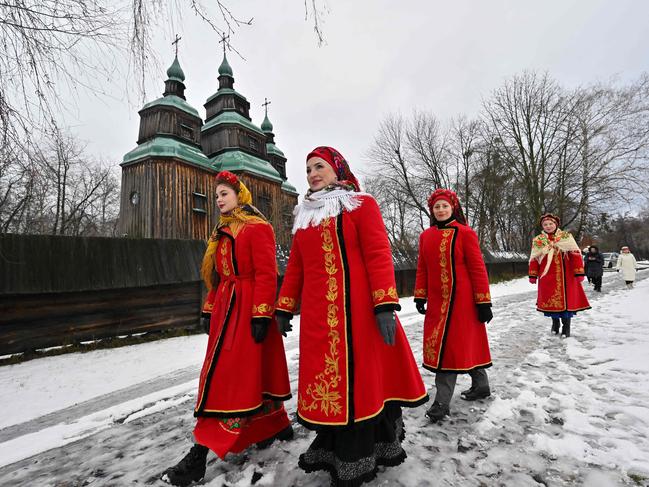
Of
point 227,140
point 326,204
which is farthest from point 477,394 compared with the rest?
point 227,140

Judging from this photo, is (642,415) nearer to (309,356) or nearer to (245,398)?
(309,356)

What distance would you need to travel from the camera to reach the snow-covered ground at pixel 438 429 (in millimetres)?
1941

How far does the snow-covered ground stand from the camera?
1.94 m

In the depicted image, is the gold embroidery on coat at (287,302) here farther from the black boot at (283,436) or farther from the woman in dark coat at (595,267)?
the woman in dark coat at (595,267)

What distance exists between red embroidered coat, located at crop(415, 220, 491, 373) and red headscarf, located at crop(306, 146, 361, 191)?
1.29 m

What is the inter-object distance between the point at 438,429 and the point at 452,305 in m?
1.00

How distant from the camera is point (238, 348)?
80.7 inches

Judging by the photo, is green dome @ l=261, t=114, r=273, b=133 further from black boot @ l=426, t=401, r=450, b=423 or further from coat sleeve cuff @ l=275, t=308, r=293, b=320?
black boot @ l=426, t=401, r=450, b=423

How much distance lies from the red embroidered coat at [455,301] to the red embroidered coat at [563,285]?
10.3ft

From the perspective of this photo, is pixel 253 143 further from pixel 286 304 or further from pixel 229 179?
pixel 286 304

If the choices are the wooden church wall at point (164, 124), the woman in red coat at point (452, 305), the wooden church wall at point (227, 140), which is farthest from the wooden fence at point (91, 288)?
the wooden church wall at point (227, 140)

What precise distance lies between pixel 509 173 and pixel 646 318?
2035cm

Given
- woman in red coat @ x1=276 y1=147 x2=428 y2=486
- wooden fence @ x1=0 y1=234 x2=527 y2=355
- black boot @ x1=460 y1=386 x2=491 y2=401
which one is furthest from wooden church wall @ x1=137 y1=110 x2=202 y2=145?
black boot @ x1=460 y1=386 x2=491 y2=401

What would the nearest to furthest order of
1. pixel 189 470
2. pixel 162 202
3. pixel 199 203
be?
pixel 189 470 < pixel 162 202 < pixel 199 203
